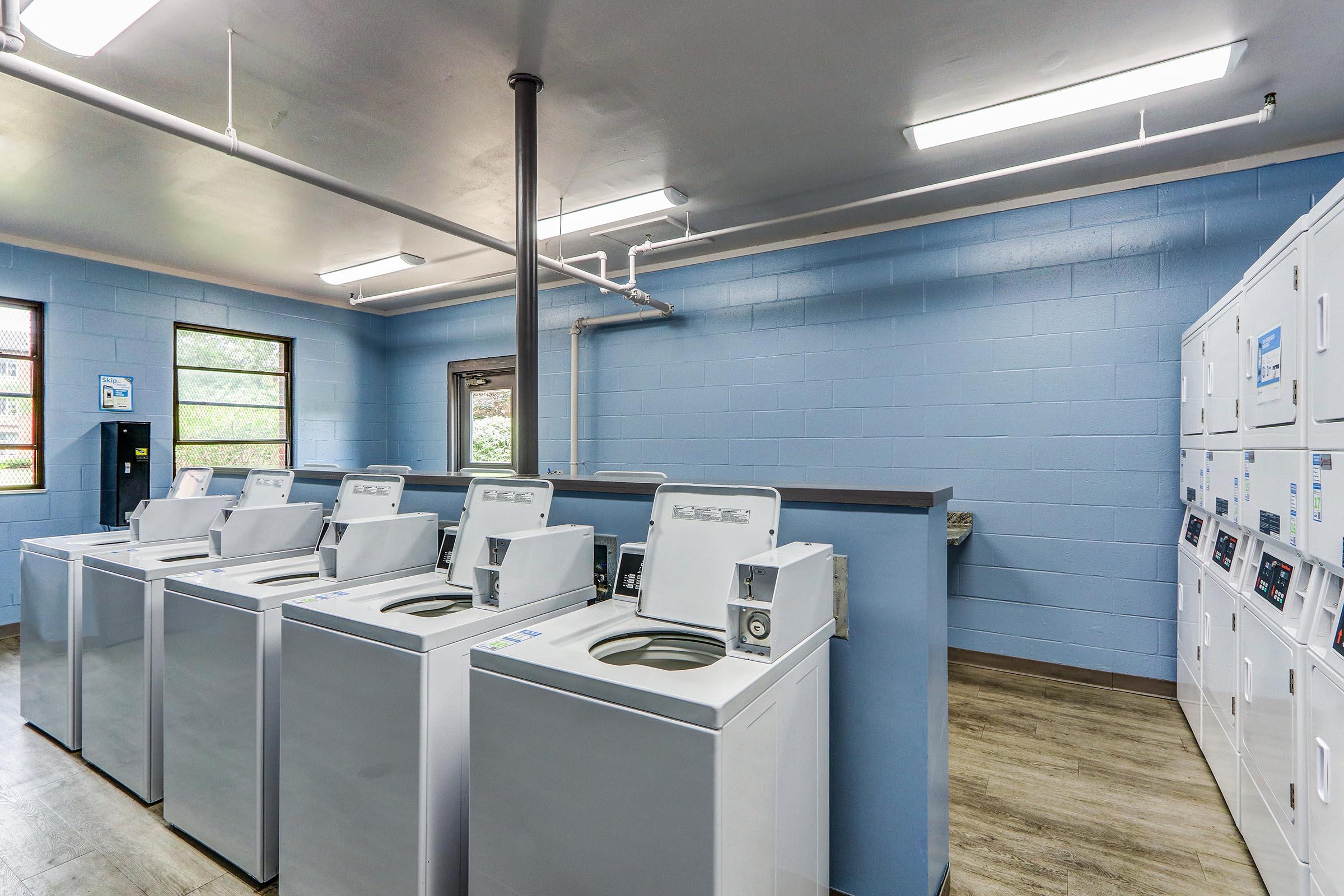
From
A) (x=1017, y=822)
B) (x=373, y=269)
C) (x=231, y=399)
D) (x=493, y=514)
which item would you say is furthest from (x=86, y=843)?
(x=231, y=399)

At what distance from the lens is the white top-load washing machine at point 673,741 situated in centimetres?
124

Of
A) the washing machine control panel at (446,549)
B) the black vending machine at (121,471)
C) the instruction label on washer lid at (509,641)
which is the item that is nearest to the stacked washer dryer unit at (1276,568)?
A: the instruction label on washer lid at (509,641)

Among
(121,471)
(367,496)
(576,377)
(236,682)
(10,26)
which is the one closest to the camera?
(10,26)

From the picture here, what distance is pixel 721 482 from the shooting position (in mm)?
2123

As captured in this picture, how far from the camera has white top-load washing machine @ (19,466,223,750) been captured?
115 inches

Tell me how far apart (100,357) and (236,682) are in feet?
15.2

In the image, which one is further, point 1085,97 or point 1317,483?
point 1085,97

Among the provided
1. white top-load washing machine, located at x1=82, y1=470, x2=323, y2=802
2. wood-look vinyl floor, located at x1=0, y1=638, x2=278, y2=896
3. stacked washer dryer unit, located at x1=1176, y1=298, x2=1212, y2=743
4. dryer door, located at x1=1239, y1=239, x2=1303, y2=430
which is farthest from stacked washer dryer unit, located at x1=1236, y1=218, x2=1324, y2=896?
white top-load washing machine, located at x1=82, y1=470, x2=323, y2=802

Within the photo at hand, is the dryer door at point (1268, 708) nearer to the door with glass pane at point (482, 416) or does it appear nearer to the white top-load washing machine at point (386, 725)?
the white top-load washing machine at point (386, 725)

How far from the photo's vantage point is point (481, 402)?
22.4ft

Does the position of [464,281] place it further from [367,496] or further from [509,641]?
[509,641]

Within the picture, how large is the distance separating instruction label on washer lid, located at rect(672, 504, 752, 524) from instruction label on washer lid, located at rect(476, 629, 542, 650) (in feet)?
1.85

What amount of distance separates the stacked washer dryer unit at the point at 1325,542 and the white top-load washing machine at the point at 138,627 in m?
3.55

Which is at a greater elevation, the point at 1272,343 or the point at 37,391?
the point at 37,391
